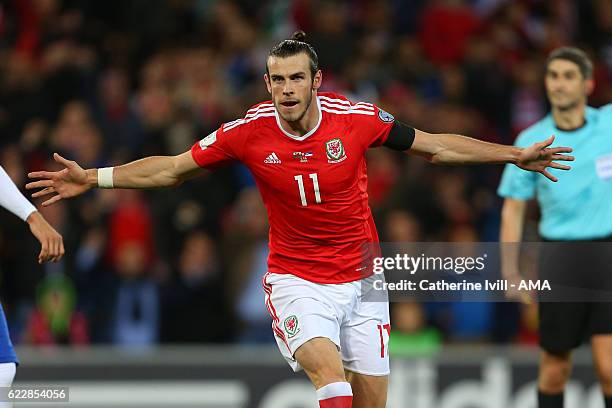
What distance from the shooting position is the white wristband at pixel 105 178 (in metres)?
7.53

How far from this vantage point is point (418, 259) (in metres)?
8.27

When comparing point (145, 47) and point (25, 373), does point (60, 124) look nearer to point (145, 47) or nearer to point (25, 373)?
point (145, 47)

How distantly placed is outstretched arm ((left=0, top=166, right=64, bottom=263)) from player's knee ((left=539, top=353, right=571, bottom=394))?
348 cm

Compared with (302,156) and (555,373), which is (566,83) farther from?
(302,156)

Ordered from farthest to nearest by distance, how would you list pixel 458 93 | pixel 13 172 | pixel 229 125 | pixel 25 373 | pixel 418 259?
pixel 458 93 → pixel 13 172 → pixel 25 373 → pixel 418 259 → pixel 229 125

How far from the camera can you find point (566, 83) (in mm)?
8648

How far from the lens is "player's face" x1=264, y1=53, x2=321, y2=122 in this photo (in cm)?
721

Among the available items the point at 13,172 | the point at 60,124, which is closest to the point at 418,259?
the point at 13,172

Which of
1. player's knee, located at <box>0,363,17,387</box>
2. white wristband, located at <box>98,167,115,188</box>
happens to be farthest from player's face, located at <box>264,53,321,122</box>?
player's knee, located at <box>0,363,17,387</box>

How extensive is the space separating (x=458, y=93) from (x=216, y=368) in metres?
4.47

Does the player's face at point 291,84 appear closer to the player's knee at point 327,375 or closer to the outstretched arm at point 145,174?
the outstretched arm at point 145,174

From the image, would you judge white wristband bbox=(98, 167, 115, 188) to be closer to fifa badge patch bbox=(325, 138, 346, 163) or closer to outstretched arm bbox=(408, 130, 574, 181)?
fifa badge patch bbox=(325, 138, 346, 163)

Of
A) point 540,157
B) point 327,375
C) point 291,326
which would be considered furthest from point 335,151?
point 327,375

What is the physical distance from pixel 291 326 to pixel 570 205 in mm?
2242
